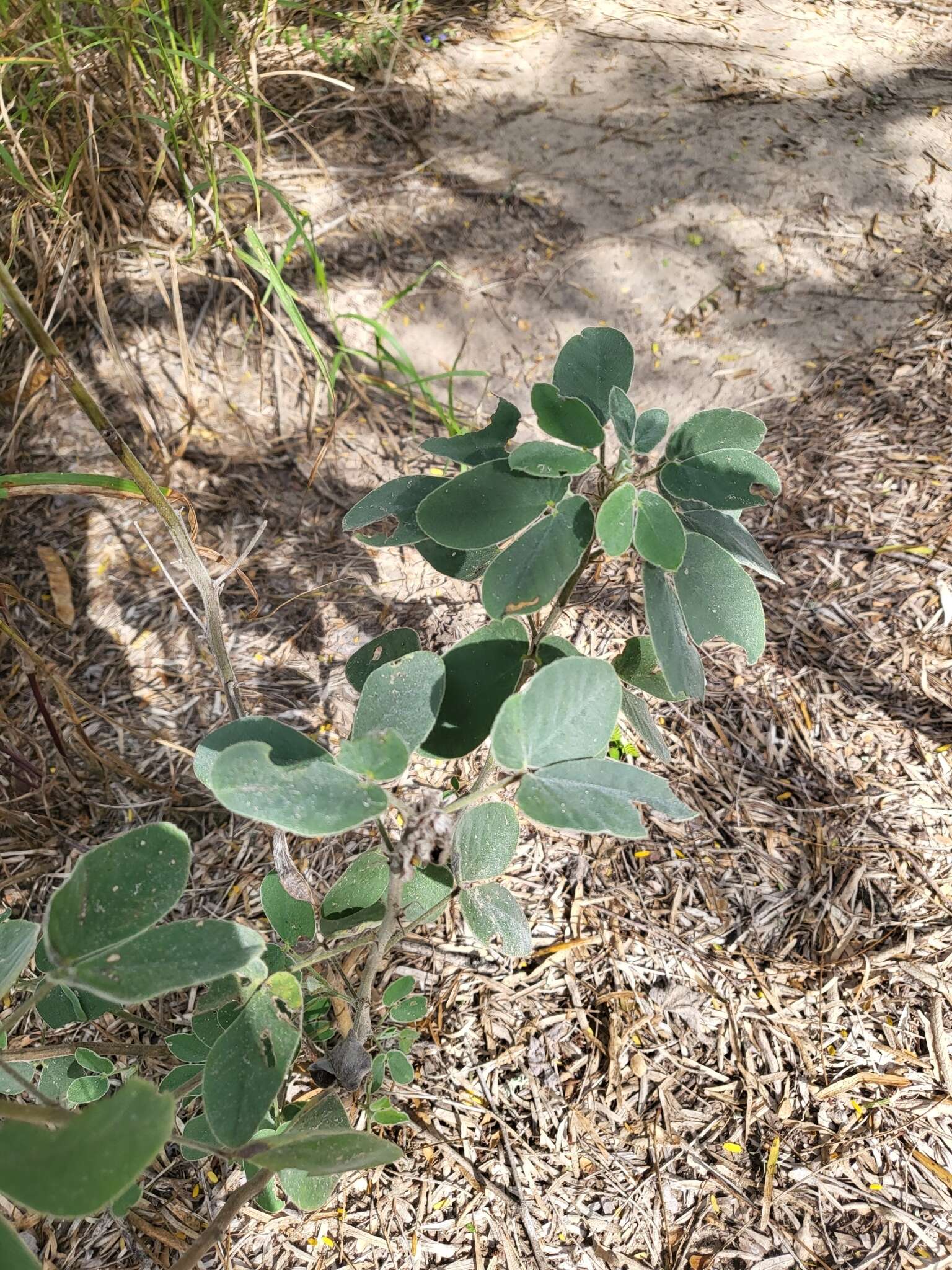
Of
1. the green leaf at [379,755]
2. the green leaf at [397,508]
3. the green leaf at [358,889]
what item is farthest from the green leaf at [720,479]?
the green leaf at [358,889]

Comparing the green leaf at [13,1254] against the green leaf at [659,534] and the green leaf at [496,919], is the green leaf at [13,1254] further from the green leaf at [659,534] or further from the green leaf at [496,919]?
the green leaf at [659,534]

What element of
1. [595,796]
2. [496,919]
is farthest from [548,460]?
[496,919]

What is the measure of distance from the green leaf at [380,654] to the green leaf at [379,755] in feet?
0.88

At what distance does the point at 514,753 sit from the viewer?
62cm

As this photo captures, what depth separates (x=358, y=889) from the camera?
90 cm

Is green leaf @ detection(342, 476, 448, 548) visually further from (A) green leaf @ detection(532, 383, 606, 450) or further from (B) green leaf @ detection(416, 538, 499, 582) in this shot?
(A) green leaf @ detection(532, 383, 606, 450)

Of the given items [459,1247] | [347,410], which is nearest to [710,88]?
[347,410]

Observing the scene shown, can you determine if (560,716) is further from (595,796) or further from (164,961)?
(164,961)

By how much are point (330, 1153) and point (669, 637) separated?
0.45 metres

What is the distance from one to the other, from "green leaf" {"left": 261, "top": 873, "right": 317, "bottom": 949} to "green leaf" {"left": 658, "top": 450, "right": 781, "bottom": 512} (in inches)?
21.2

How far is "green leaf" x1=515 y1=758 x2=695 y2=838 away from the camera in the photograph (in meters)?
0.59

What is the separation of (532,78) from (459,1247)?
10.9 ft

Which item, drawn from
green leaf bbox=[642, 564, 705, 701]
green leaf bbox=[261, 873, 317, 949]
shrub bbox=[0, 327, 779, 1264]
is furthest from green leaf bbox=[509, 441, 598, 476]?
green leaf bbox=[261, 873, 317, 949]

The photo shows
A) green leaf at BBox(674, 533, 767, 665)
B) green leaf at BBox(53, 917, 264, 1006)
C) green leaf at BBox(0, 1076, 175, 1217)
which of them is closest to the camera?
green leaf at BBox(0, 1076, 175, 1217)
